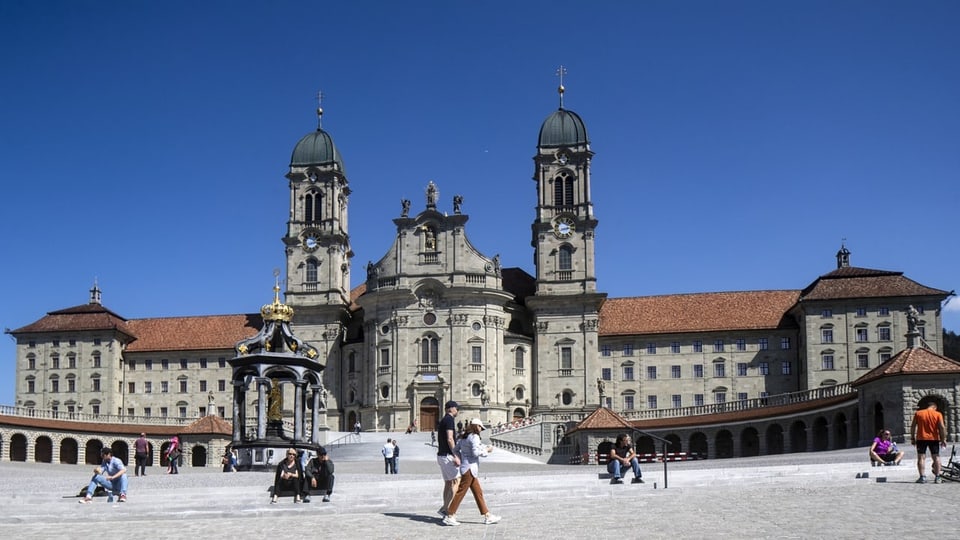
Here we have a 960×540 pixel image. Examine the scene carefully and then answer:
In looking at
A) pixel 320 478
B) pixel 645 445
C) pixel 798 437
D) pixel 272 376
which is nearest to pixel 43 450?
pixel 645 445

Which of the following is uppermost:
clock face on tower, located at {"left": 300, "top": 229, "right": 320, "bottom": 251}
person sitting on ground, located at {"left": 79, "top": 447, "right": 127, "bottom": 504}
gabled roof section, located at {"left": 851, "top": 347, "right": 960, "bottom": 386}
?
clock face on tower, located at {"left": 300, "top": 229, "right": 320, "bottom": 251}

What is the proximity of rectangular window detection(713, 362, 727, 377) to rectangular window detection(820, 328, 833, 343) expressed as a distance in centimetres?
772

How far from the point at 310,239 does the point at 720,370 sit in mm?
32200

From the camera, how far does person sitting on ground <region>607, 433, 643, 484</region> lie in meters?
29.2

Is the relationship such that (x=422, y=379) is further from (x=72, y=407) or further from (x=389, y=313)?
(x=72, y=407)

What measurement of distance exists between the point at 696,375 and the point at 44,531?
69.6 meters

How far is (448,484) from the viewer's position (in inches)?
894

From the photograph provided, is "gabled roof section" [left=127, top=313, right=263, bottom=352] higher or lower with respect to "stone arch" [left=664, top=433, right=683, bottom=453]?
higher

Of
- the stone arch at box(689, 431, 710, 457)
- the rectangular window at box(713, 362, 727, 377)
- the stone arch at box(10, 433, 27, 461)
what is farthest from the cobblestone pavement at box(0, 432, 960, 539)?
the rectangular window at box(713, 362, 727, 377)

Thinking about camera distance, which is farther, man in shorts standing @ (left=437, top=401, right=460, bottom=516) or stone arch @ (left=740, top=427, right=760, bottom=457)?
stone arch @ (left=740, top=427, right=760, bottom=457)

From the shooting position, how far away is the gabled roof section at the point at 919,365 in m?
51.0

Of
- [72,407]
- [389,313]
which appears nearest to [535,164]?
[389,313]

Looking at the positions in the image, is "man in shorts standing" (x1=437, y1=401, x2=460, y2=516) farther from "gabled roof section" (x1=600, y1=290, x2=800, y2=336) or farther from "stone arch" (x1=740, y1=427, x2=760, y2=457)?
"gabled roof section" (x1=600, y1=290, x2=800, y2=336)

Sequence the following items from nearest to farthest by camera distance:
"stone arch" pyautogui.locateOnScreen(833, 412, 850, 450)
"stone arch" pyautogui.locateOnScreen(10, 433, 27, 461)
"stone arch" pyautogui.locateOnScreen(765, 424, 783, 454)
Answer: "stone arch" pyautogui.locateOnScreen(833, 412, 850, 450) → "stone arch" pyautogui.locateOnScreen(765, 424, 783, 454) → "stone arch" pyautogui.locateOnScreen(10, 433, 27, 461)
